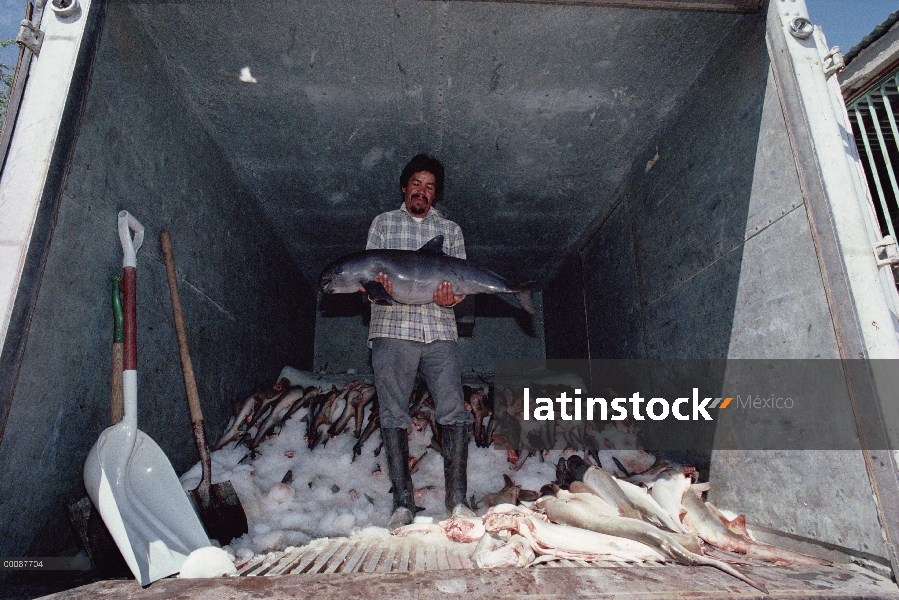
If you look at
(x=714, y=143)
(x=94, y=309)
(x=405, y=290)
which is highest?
(x=714, y=143)

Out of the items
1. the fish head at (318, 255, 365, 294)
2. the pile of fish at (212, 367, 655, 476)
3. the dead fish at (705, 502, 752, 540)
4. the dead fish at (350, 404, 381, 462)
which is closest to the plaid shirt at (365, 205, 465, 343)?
the fish head at (318, 255, 365, 294)

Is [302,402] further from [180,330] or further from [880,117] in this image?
[880,117]

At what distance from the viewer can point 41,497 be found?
2627mm

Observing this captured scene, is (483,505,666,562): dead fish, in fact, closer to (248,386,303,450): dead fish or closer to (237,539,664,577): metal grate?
(237,539,664,577): metal grate

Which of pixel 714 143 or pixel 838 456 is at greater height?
pixel 714 143

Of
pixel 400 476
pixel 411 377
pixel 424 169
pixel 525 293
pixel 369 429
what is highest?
pixel 424 169

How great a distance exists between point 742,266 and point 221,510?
13.5ft

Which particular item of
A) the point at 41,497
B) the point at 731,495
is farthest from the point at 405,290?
the point at 731,495

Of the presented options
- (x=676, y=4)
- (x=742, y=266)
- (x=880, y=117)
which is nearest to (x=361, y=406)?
(x=742, y=266)

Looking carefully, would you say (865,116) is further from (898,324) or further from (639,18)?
(898,324)

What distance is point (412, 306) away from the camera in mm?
4168

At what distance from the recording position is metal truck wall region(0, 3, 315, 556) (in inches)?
102

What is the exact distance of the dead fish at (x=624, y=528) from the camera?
2428 millimetres

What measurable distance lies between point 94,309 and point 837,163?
4553mm
